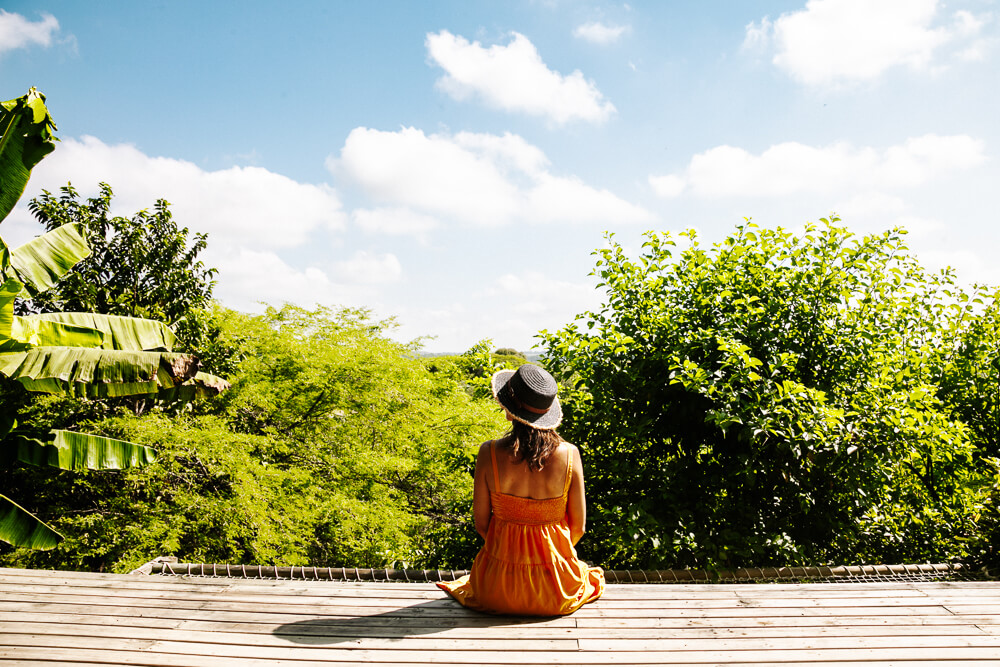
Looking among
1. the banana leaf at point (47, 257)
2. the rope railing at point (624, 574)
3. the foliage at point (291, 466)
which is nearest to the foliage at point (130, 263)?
the foliage at point (291, 466)

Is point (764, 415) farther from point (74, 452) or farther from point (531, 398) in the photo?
point (74, 452)

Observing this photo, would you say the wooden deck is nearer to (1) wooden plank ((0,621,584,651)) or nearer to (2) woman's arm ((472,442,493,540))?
(1) wooden plank ((0,621,584,651))

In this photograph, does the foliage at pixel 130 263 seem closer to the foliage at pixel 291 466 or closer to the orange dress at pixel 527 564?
the foliage at pixel 291 466

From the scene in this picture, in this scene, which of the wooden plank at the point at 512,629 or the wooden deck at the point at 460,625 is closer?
the wooden deck at the point at 460,625

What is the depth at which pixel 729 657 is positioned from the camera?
2516 millimetres

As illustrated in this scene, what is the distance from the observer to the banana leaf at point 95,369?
175 inches

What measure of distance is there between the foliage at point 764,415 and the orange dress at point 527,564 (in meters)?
1.00

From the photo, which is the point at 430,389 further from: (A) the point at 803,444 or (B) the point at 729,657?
(B) the point at 729,657

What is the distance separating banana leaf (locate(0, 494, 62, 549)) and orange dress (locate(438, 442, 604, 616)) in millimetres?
3083

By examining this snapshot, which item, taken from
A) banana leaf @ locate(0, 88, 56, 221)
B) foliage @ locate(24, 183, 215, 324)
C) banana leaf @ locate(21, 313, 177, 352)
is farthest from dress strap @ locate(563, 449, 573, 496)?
foliage @ locate(24, 183, 215, 324)

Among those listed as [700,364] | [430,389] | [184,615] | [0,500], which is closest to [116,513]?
[0,500]

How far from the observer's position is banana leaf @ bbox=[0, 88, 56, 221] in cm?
438

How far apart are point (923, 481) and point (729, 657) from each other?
3247 millimetres

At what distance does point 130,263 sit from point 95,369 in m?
5.92
